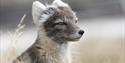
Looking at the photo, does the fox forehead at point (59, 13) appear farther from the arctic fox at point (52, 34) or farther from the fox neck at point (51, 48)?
the fox neck at point (51, 48)

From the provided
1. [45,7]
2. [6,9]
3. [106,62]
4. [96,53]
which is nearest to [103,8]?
[6,9]

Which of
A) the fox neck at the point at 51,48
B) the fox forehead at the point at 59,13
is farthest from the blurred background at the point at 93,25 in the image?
the fox forehead at the point at 59,13

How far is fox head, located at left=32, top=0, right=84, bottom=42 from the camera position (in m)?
9.94

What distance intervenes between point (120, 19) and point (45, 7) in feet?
30.9

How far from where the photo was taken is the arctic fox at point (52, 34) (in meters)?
→ 9.89

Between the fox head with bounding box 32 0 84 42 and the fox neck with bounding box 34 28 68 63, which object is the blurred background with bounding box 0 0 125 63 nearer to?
the fox neck with bounding box 34 28 68 63

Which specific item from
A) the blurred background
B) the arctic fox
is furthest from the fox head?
the blurred background

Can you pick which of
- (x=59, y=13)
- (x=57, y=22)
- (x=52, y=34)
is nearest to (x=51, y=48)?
(x=52, y=34)

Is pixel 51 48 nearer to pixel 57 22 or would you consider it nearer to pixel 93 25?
pixel 57 22

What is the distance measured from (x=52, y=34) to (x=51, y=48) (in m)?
0.19

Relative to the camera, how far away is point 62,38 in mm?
9992

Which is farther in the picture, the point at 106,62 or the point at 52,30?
the point at 106,62

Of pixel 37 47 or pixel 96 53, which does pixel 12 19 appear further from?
pixel 37 47

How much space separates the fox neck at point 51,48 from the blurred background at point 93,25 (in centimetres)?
46
